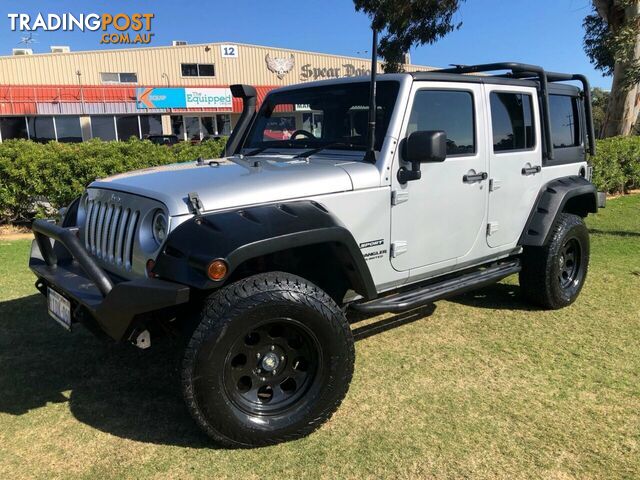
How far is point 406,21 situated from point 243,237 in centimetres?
1468

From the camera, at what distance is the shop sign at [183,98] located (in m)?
32.4

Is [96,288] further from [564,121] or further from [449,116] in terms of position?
[564,121]

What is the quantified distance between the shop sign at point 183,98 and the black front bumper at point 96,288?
31.3 metres

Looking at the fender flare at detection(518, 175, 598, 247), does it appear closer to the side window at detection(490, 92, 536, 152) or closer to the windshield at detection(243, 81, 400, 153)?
the side window at detection(490, 92, 536, 152)

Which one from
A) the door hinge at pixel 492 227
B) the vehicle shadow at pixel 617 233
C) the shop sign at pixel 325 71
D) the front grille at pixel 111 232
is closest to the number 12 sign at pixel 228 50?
the shop sign at pixel 325 71

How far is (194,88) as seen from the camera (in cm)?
3375

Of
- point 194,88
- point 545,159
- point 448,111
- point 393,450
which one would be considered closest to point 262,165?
point 448,111

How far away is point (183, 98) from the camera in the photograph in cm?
3344

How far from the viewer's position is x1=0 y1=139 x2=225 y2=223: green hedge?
7.89 m

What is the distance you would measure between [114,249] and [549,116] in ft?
11.4

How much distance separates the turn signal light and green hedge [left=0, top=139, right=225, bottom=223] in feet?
21.3

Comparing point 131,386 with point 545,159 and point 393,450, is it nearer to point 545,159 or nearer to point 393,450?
point 393,450

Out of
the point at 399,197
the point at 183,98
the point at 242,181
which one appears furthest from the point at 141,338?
the point at 183,98

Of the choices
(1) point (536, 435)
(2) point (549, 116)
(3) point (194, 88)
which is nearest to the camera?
(1) point (536, 435)
